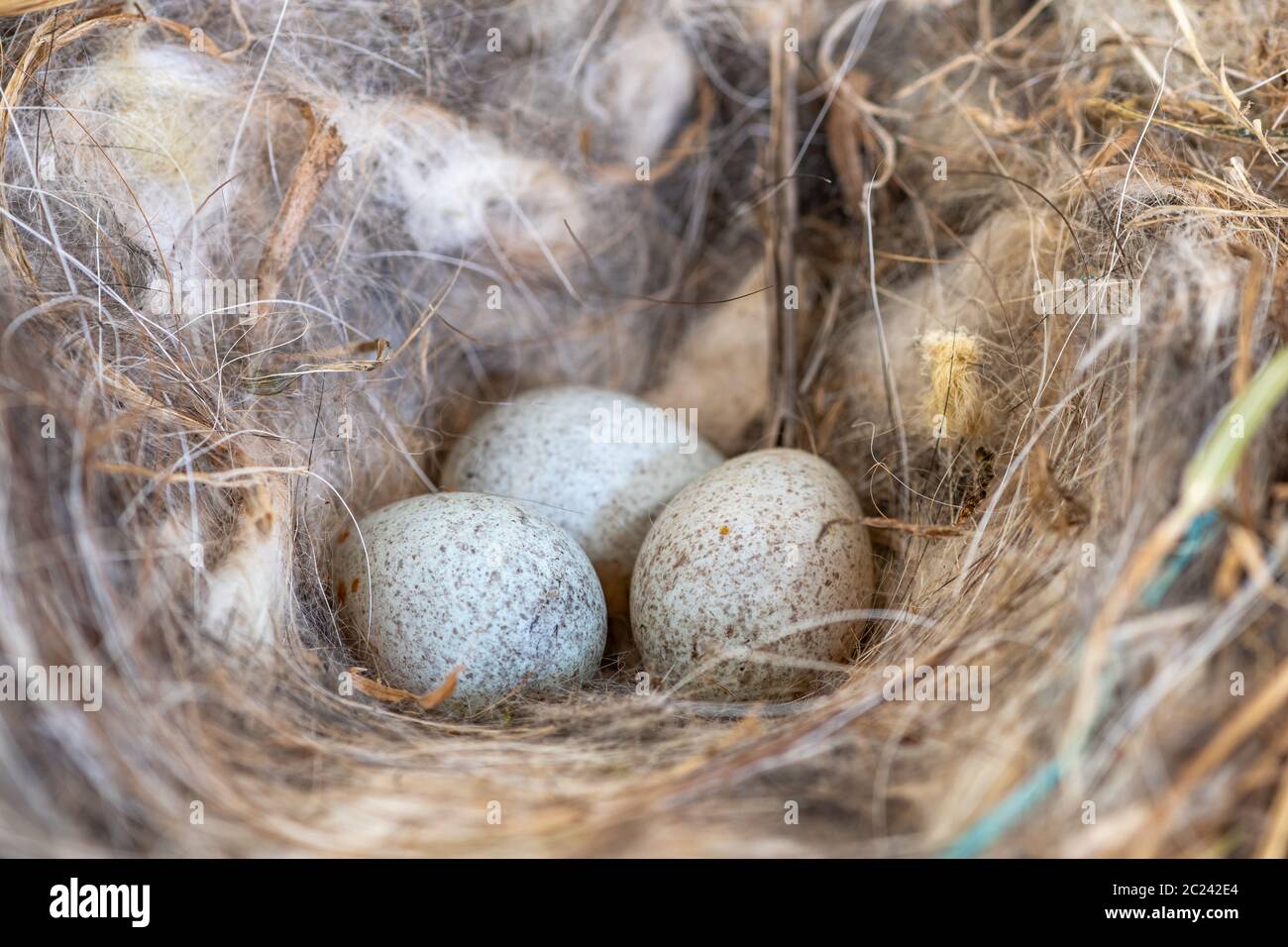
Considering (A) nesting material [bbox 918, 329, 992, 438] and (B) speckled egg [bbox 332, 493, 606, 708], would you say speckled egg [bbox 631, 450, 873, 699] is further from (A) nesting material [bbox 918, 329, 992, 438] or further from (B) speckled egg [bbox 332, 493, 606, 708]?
(A) nesting material [bbox 918, 329, 992, 438]

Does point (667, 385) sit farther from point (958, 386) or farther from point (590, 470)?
point (958, 386)

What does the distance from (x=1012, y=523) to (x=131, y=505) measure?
3.95 feet

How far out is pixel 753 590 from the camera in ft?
5.22

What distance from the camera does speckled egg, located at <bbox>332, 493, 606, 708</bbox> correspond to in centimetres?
157

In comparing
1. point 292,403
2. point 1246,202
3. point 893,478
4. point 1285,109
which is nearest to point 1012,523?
point 893,478

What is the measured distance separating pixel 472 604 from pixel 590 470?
41 centimetres

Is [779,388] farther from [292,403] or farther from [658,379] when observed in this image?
[292,403]

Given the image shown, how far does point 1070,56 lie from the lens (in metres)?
2.04

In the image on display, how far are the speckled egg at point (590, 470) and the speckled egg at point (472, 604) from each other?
7.7 inches

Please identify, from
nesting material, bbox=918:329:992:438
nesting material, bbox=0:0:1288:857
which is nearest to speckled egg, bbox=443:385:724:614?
nesting material, bbox=0:0:1288:857

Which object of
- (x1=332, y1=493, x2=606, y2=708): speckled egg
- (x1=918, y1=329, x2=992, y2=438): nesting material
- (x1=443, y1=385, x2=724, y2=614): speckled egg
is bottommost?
(x1=332, y1=493, x2=606, y2=708): speckled egg

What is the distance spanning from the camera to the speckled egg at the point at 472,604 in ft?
5.15

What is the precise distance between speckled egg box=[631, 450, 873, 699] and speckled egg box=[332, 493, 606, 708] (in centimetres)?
14

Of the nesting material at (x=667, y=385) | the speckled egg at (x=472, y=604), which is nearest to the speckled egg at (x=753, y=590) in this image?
the nesting material at (x=667, y=385)
